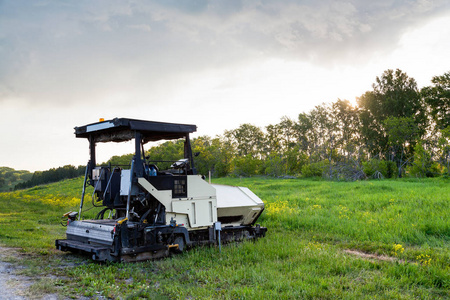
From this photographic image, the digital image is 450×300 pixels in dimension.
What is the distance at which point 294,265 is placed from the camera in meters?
7.01

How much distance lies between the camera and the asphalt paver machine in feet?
23.4

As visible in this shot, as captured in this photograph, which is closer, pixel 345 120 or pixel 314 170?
pixel 314 170

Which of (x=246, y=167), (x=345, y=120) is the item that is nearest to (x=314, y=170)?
(x=246, y=167)

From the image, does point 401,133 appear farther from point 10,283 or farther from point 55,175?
point 55,175

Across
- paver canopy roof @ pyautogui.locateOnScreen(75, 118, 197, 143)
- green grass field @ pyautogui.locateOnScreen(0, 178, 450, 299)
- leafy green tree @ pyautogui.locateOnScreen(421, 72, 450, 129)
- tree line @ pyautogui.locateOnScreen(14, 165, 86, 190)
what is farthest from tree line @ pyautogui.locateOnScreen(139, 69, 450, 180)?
tree line @ pyautogui.locateOnScreen(14, 165, 86, 190)

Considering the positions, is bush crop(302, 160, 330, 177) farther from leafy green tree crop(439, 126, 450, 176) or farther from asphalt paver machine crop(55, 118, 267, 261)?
asphalt paver machine crop(55, 118, 267, 261)

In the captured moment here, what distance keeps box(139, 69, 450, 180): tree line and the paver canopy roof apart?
21835mm


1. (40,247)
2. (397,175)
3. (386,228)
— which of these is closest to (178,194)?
(40,247)

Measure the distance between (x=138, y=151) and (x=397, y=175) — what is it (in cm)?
3142

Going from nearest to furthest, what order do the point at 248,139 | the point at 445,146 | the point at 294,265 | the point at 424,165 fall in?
the point at 294,265
the point at 445,146
the point at 424,165
the point at 248,139

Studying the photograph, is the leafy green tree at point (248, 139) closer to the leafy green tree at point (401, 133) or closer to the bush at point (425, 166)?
the leafy green tree at point (401, 133)

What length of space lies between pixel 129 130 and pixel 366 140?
41418mm

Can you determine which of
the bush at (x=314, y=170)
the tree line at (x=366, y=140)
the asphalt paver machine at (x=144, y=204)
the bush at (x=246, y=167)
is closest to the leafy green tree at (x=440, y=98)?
the tree line at (x=366, y=140)

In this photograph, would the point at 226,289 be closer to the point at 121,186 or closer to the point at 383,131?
the point at 121,186
